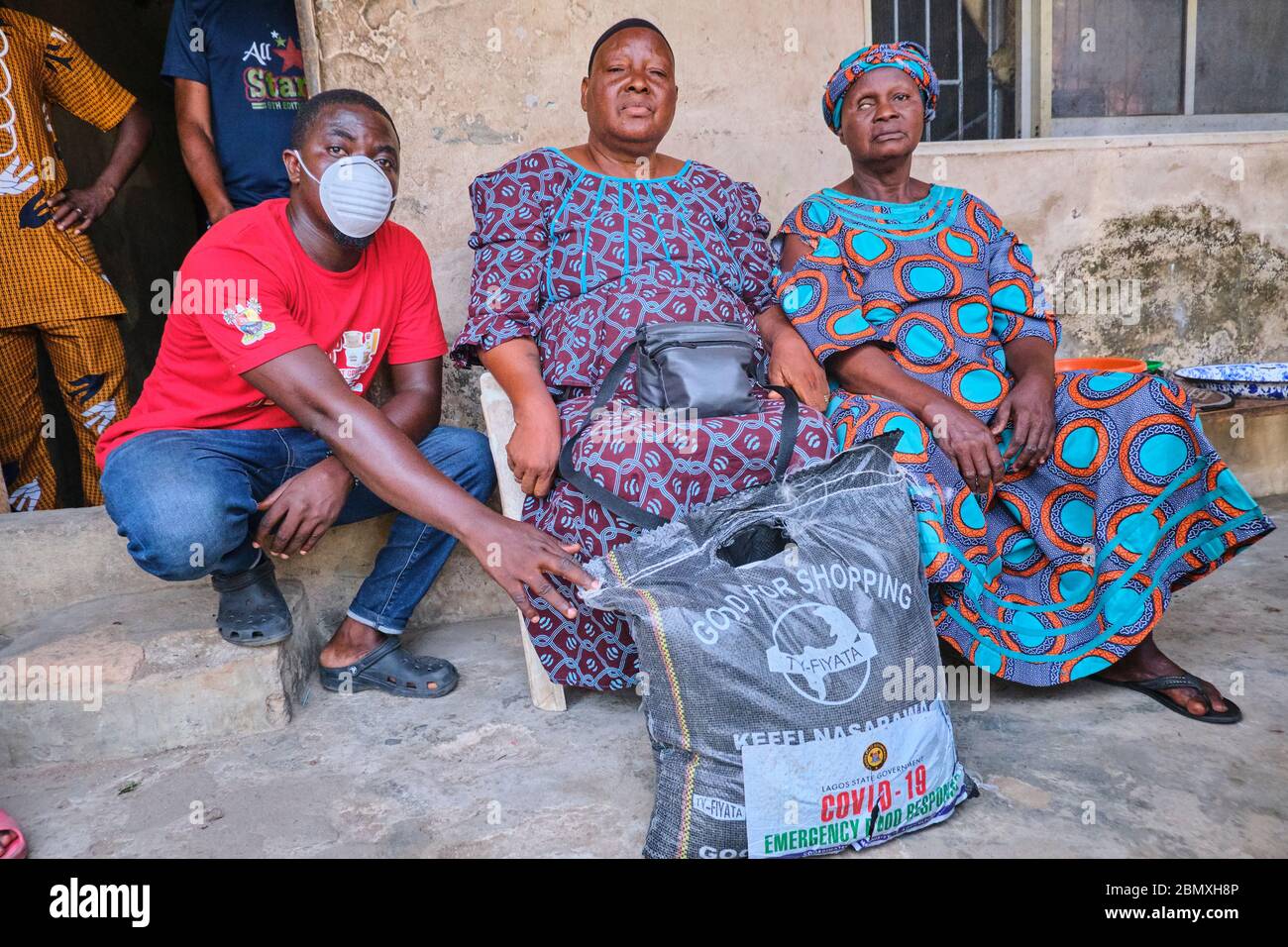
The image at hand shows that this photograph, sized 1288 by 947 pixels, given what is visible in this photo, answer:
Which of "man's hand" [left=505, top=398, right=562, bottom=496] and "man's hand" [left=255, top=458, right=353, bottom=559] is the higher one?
"man's hand" [left=505, top=398, right=562, bottom=496]

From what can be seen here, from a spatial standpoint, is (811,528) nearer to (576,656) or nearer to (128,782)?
(576,656)

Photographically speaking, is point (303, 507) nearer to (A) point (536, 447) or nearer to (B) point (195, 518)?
(B) point (195, 518)

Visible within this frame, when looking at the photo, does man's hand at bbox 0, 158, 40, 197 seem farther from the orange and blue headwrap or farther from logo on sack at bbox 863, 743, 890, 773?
logo on sack at bbox 863, 743, 890, 773

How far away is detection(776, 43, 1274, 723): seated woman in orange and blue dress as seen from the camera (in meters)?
2.17

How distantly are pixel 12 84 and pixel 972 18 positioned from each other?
3497mm

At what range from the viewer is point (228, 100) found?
2.88 m

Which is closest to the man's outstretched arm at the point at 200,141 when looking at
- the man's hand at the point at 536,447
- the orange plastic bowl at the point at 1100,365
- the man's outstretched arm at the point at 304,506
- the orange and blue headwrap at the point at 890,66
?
the man's outstretched arm at the point at 304,506

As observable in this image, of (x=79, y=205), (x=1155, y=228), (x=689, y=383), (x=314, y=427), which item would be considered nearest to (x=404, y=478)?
(x=314, y=427)

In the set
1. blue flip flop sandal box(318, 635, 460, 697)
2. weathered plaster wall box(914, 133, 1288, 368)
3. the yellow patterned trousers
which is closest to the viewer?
blue flip flop sandal box(318, 635, 460, 697)

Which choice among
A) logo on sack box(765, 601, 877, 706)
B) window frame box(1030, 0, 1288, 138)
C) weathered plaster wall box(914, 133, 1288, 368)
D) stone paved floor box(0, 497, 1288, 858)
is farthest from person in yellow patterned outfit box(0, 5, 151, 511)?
window frame box(1030, 0, 1288, 138)

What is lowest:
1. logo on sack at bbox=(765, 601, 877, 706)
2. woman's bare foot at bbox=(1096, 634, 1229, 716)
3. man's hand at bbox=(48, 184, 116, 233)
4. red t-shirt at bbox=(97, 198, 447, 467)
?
woman's bare foot at bbox=(1096, 634, 1229, 716)

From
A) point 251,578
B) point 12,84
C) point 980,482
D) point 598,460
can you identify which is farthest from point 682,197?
point 12,84

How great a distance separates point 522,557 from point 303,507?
2.41ft

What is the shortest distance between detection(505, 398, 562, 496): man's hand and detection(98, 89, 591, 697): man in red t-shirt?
26 cm
